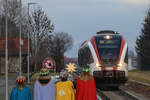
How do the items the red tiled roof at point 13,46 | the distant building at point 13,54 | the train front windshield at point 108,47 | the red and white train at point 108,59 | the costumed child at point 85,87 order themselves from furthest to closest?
the distant building at point 13,54, the red tiled roof at point 13,46, the train front windshield at point 108,47, the red and white train at point 108,59, the costumed child at point 85,87

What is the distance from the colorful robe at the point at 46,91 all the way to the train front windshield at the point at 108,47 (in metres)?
12.8

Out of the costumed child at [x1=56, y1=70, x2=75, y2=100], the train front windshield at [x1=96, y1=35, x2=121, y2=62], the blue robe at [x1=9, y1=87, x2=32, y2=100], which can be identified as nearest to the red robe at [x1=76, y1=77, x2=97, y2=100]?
the costumed child at [x1=56, y1=70, x2=75, y2=100]

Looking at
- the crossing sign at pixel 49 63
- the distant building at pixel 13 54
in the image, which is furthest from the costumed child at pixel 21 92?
the distant building at pixel 13 54

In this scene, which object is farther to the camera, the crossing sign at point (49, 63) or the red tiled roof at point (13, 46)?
the red tiled roof at point (13, 46)

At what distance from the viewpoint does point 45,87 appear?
335 inches

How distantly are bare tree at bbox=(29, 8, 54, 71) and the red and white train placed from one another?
19440mm

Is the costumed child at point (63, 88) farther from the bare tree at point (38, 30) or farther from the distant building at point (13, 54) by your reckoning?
the distant building at point (13, 54)

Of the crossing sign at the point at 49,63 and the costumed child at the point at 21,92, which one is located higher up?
the crossing sign at the point at 49,63

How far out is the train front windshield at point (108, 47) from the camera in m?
21.4

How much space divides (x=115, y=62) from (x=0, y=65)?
41.5 meters

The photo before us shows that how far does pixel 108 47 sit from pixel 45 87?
Result: 13.6m

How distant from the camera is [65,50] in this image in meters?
115

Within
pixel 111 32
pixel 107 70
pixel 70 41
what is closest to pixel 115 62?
pixel 107 70

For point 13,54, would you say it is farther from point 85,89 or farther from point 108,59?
point 85,89
